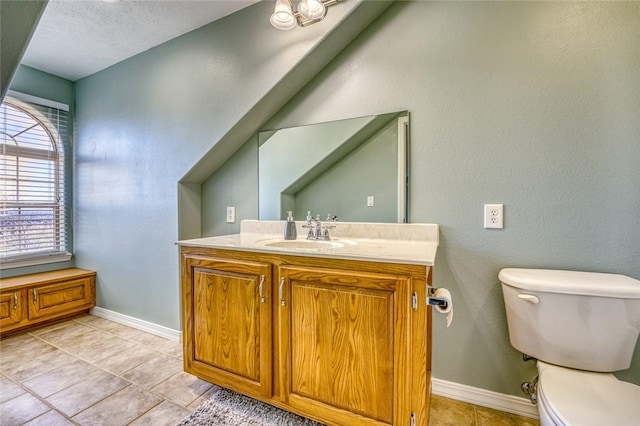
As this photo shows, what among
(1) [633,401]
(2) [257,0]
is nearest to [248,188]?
(2) [257,0]

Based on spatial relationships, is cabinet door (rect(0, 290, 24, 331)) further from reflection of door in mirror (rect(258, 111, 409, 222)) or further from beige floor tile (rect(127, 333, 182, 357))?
reflection of door in mirror (rect(258, 111, 409, 222))

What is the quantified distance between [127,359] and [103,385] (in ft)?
1.05

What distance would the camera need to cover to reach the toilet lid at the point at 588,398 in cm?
92

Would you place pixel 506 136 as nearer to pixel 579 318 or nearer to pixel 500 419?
pixel 579 318

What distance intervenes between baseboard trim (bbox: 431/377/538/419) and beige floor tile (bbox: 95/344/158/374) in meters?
1.91

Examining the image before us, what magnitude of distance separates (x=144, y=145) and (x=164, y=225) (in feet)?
2.31

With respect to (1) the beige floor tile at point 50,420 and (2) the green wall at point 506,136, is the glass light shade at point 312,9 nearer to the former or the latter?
(2) the green wall at point 506,136

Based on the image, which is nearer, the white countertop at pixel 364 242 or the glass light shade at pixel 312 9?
the white countertop at pixel 364 242

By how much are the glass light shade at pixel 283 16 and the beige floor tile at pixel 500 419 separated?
228 centimetres

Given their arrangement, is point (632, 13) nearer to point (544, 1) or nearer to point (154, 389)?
point (544, 1)

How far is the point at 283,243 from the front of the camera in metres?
1.78

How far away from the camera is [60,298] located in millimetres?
2658

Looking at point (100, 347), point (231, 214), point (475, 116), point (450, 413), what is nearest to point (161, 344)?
point (100, 347)

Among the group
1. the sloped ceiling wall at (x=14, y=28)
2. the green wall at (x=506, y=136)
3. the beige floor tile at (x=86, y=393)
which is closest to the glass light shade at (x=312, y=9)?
the green wall at (x=506, y=136)
